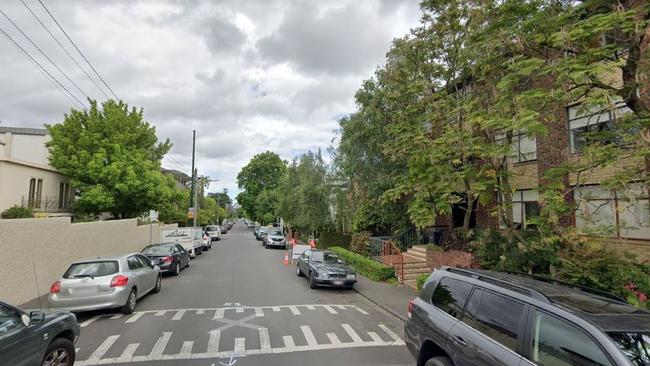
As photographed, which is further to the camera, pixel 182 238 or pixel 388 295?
pixel 182 238

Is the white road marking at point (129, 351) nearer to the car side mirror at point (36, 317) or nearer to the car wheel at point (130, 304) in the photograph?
the car side mirror at point (36, 317)

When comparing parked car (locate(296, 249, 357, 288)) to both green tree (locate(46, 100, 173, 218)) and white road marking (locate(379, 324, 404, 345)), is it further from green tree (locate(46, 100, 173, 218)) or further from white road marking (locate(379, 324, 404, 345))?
green tree (locate(46, 100, 173, 218))

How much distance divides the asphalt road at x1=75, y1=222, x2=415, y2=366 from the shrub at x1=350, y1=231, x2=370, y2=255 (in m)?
8.77

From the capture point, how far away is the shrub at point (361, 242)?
22.5 metres

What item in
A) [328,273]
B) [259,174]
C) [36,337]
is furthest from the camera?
[259,174]

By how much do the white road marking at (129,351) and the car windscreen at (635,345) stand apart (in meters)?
6.66

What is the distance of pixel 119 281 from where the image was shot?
9.55 m

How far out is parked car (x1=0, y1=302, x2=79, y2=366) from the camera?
178 inches

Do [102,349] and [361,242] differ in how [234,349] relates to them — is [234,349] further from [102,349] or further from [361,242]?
[361,242]

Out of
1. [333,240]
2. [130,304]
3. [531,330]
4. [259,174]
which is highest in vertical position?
[259,174]

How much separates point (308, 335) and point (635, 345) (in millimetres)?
5906

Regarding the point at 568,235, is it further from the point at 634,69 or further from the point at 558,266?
the point at 634,69

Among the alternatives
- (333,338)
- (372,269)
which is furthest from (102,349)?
(372,269)

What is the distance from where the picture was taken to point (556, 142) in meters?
13.0
